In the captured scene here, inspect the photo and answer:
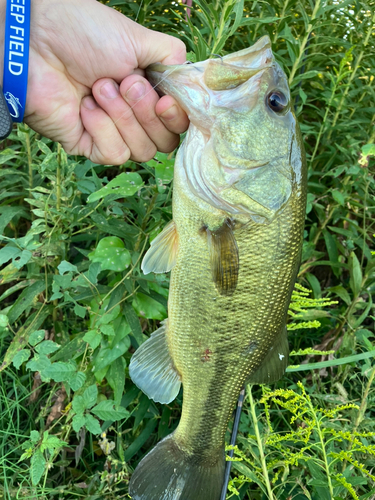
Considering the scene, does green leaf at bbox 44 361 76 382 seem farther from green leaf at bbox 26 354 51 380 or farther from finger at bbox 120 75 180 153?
finger at bbox 120 75 180 153

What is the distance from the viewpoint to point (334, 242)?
2.81 meters

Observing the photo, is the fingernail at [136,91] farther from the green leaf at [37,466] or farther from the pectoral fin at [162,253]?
the green leaf at [37,466]

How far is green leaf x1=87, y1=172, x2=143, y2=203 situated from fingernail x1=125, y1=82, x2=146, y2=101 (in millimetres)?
318

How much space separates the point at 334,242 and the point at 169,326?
1.69m

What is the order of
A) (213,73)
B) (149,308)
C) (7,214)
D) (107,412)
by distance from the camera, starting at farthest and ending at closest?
(7,214) → (149,308) → (107,412) → (213,73)

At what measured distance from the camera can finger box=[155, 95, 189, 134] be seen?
1460mm

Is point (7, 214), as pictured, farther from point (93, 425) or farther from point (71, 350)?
point (93, 425)

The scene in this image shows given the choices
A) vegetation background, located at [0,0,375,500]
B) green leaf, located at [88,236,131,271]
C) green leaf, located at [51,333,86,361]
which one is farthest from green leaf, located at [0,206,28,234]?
green leaf, located at [51,333,86,361]

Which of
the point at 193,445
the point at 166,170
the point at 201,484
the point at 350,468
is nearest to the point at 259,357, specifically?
the point at 193,445

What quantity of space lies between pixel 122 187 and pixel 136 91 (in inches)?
15.2

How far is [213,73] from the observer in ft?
4.38

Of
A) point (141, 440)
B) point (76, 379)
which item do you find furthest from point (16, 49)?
point (141, 440)

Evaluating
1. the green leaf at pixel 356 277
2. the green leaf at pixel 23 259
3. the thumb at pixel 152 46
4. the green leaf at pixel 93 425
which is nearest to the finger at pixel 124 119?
the thumb at pixel 152 46

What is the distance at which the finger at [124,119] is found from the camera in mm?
1586
